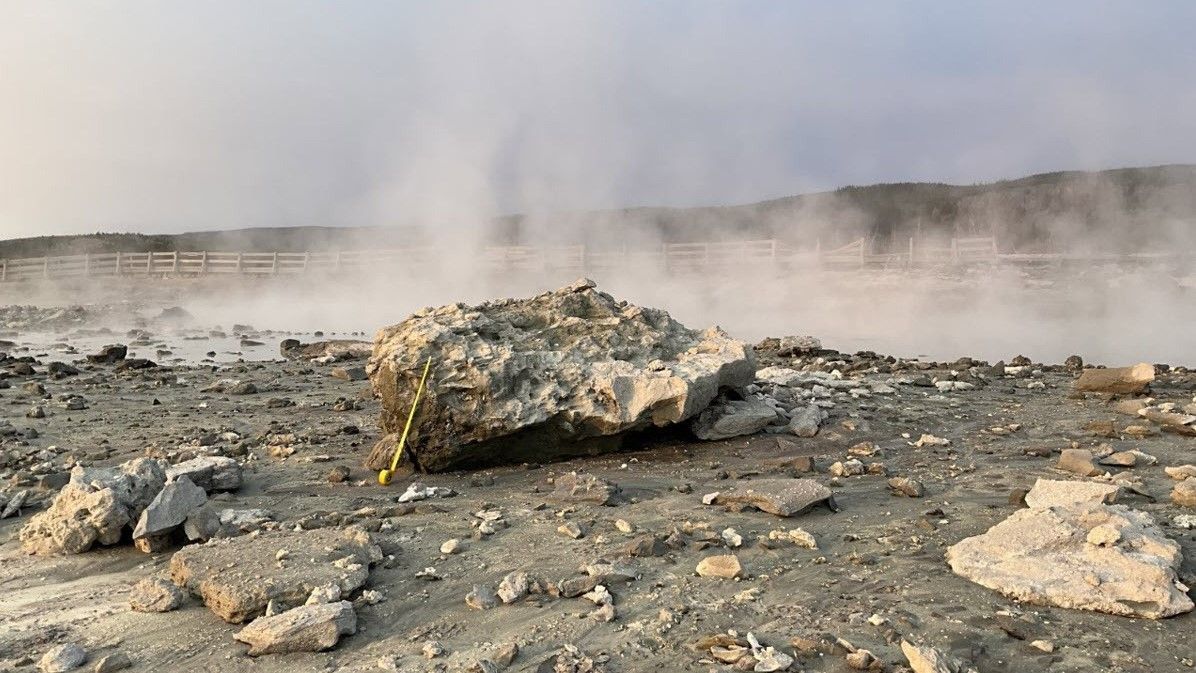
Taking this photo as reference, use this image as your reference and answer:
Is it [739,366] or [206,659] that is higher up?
[739,366]

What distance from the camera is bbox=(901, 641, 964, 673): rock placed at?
8.69 ft

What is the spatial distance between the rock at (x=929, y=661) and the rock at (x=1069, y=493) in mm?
1676

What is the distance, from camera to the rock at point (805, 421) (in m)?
6.29

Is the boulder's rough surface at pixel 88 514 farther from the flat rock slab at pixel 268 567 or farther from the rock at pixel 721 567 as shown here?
the rock at pixel 721 567

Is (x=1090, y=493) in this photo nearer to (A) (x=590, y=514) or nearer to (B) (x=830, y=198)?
(A) (x=590, y=514)

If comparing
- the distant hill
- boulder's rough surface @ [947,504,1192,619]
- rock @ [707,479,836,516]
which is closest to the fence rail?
the distant hill

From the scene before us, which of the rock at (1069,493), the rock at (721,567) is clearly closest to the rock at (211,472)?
the rock at (721,567)

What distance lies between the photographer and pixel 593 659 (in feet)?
9.21

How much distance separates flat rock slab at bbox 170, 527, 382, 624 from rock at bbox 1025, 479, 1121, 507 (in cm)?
327

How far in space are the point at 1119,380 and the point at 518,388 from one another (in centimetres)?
610

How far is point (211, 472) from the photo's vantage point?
4996 millimetres

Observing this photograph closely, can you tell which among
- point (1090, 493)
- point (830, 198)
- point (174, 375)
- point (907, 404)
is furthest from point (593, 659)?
point (830, 198)

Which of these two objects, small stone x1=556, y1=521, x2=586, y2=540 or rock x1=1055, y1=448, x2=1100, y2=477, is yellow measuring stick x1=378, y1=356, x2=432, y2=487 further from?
rock x1=1055, y1=448, x2=1100, y2=477

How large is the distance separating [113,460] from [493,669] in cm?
453
